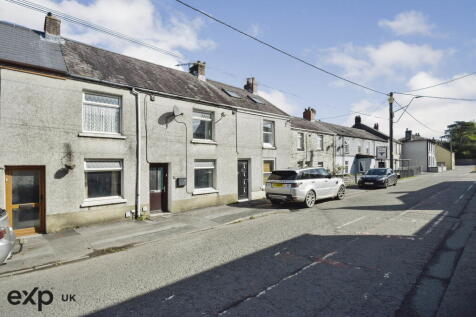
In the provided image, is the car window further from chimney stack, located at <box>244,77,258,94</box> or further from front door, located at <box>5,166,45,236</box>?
chimney stack, located at <box>244,77,258,94</box>

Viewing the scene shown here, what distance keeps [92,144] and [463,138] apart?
101909 mm

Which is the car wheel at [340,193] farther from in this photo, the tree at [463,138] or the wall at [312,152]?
the tree at [463,138]

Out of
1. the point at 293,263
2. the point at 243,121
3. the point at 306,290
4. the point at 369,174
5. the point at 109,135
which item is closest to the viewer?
the point at 306,290

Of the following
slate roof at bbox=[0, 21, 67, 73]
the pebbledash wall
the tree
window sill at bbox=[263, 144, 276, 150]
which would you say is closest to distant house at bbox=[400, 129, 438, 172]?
the tree

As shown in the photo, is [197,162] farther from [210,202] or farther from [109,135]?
[109,135]

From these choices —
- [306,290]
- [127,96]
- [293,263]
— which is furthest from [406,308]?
[127,96]

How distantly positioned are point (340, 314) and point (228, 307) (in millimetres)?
1666

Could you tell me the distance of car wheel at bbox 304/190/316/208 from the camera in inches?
507

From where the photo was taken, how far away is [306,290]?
4.67 metres

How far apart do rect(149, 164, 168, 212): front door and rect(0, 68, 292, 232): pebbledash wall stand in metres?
0.33

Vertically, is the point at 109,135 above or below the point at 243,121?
below

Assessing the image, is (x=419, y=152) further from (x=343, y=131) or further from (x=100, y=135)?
(x=100, y=135)

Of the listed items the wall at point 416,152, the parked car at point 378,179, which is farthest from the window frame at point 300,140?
the wall at point 416,152

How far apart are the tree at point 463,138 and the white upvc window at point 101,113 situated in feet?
293
